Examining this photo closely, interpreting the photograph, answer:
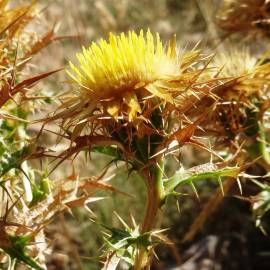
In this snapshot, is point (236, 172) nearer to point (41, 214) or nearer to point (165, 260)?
point (41, 214)

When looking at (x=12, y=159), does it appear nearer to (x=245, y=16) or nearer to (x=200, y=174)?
(x=200, y=174)

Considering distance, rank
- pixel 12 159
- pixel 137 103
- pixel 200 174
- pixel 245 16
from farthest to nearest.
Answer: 1. pixel 245 16
2. pixel 12 159
3. pixel 200 174
4. pixel 137 103

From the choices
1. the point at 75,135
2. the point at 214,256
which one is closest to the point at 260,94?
the point at 75,135

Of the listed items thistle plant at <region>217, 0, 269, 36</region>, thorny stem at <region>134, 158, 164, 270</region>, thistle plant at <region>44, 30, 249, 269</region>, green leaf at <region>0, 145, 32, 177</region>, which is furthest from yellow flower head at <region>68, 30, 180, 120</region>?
thistle plant at <region>217, 0, 269, 36</region>

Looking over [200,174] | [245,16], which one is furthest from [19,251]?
[245,16]

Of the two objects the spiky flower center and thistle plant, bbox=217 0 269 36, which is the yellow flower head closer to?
the spiky flower center

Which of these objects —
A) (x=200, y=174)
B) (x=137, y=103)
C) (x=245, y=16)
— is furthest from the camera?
(x=245, y=16)
